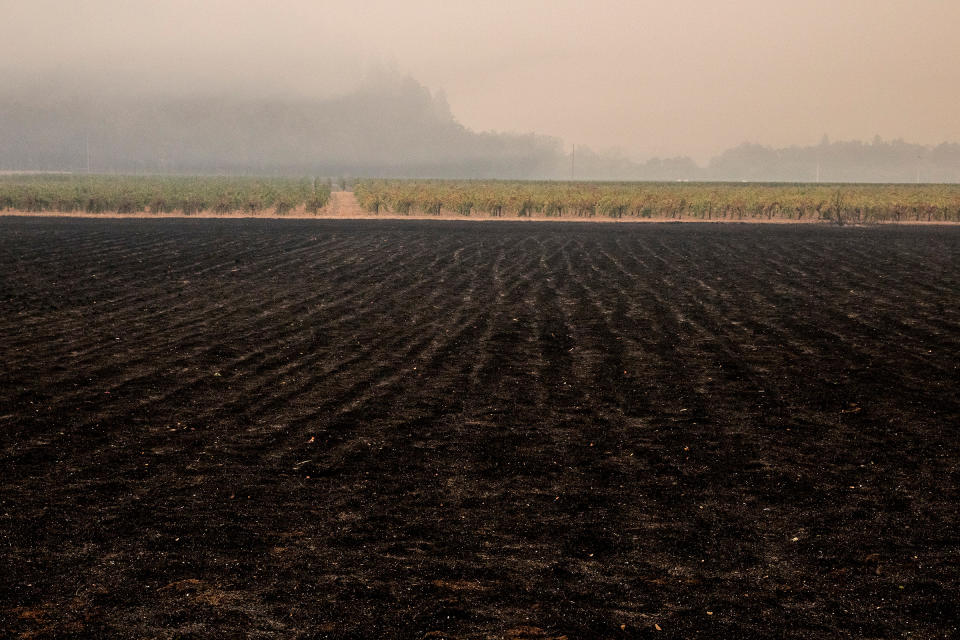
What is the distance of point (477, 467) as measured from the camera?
779 centimetres

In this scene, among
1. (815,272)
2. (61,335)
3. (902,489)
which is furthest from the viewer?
(815,272)

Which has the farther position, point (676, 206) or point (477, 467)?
point (676, 206)

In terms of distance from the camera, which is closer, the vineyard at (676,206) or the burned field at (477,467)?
the burned field at (477,467)

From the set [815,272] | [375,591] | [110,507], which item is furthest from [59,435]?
[815,272]

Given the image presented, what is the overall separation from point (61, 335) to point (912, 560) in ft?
43.9

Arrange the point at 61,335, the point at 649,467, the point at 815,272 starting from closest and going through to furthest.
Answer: the point at 649,467 < the point at 61,335 < the point at 815,272

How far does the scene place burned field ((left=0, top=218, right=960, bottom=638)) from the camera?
532 cm

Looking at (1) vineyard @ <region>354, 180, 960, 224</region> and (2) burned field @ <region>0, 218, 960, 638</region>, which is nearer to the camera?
(2) burned field @ <region>0, 218, 960, 638</region>

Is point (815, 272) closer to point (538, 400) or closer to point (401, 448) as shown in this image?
point (538, 400)

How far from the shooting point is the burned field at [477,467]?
5.32m

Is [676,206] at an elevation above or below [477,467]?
above

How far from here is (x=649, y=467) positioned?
782cm

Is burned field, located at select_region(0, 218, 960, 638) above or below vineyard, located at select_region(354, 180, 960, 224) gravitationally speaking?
below

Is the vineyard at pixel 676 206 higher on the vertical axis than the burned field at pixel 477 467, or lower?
higher
